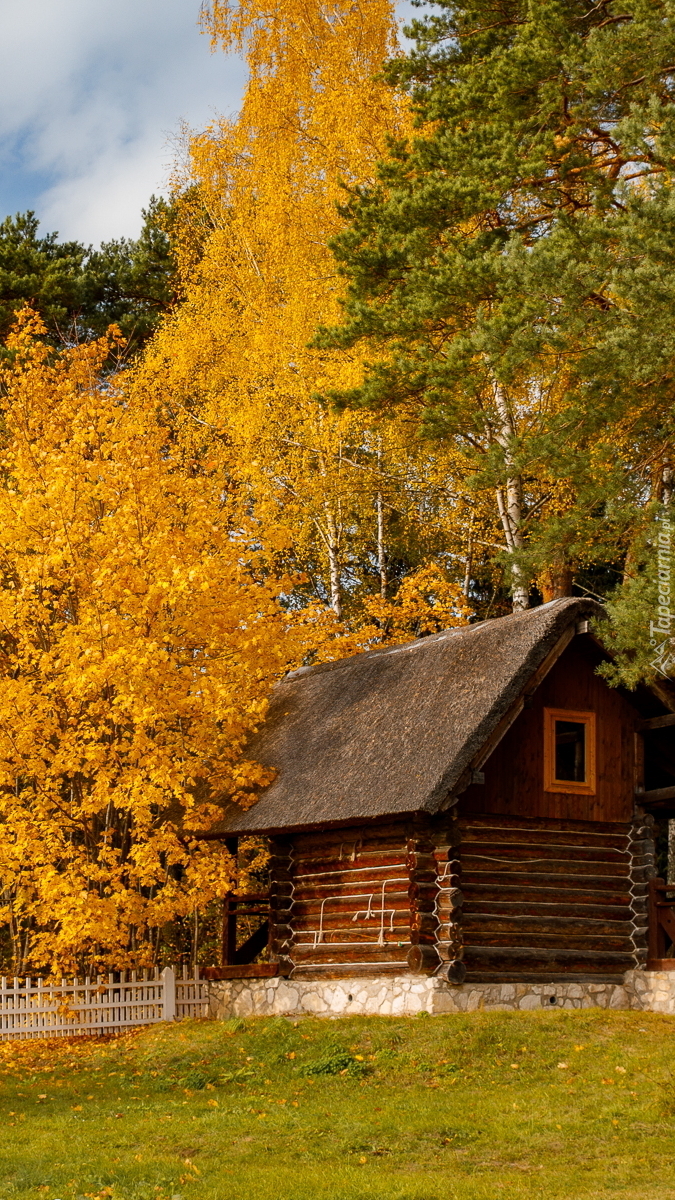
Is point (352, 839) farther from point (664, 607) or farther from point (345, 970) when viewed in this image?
point (664, 607)

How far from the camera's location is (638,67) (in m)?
17.7

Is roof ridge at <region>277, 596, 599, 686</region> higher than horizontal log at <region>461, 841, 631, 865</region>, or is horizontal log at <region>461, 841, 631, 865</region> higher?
roof ridge at <region>277, 596, 599, 686</region>

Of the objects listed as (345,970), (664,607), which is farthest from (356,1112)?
(664,607)

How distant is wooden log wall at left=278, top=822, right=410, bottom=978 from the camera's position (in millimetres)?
18062

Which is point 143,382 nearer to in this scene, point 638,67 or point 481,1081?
point 638,67

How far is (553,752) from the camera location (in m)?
19.0

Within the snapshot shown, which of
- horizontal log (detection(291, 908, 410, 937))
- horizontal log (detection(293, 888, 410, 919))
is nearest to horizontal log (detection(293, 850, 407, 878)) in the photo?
horizontal log (detection(293, 888, 410, 919))

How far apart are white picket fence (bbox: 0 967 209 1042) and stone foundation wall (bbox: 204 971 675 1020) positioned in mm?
1704

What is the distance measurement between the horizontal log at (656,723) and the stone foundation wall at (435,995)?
11.1ft

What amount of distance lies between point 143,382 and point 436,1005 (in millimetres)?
17632

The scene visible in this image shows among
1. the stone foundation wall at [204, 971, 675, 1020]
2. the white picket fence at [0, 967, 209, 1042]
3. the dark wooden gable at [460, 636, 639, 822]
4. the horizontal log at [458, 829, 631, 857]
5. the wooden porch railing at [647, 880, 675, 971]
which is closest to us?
the stone foundation wall at [204, 971, 675, 1020]

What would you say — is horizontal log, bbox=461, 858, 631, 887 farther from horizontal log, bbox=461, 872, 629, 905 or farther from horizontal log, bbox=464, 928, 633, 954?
horizontal log, bbox=464, 928, 633, 954

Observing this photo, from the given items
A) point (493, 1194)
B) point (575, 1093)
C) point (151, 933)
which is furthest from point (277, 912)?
point (493, 1194)

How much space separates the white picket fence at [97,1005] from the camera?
66.1ft
